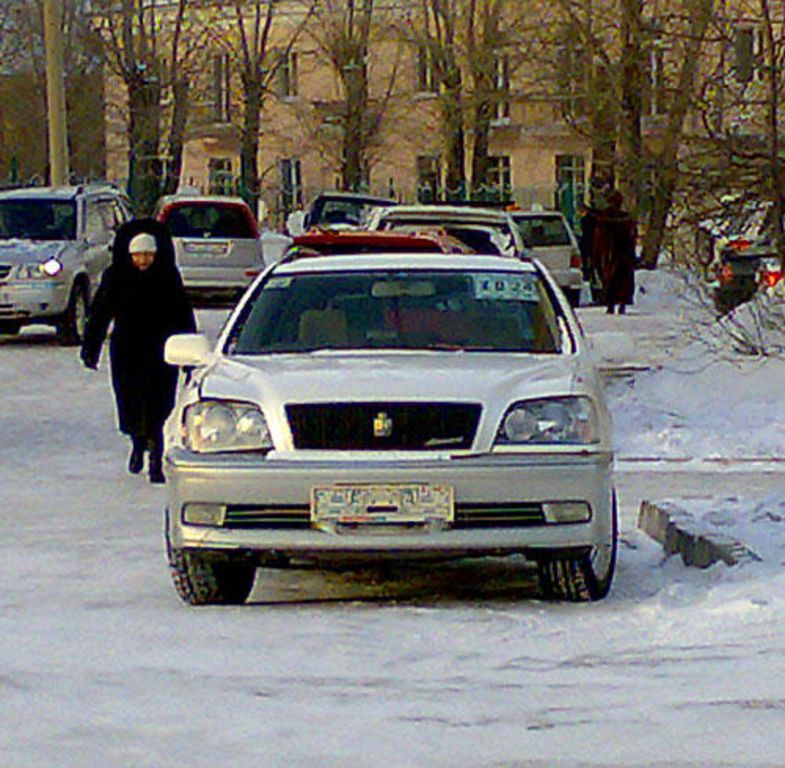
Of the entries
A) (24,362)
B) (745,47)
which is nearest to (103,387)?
(24,362)

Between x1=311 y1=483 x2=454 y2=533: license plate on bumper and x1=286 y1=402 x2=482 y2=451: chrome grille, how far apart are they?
173mm

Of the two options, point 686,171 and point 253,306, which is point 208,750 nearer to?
point 253,306

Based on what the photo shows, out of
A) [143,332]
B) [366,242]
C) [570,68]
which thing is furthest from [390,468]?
[570,68]

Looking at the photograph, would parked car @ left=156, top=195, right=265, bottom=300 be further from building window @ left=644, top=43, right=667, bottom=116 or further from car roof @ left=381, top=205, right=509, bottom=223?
building window @ left=644, top=43, right=667, bottom=116

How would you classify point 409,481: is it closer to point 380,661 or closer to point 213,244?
point 380,661

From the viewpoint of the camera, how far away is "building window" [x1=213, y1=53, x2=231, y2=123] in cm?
6888

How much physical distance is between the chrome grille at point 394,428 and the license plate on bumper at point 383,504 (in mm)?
173

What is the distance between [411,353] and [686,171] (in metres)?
10.3

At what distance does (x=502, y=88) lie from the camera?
45.8m

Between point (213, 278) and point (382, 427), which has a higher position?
A: point (382, 427)

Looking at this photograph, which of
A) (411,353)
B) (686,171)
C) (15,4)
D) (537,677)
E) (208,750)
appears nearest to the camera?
(208,750)

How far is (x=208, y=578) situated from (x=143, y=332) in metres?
4.96

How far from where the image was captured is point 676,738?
249 inches

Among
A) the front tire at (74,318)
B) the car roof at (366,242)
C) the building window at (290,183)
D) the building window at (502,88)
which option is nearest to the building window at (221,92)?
the building window at (290,183)
